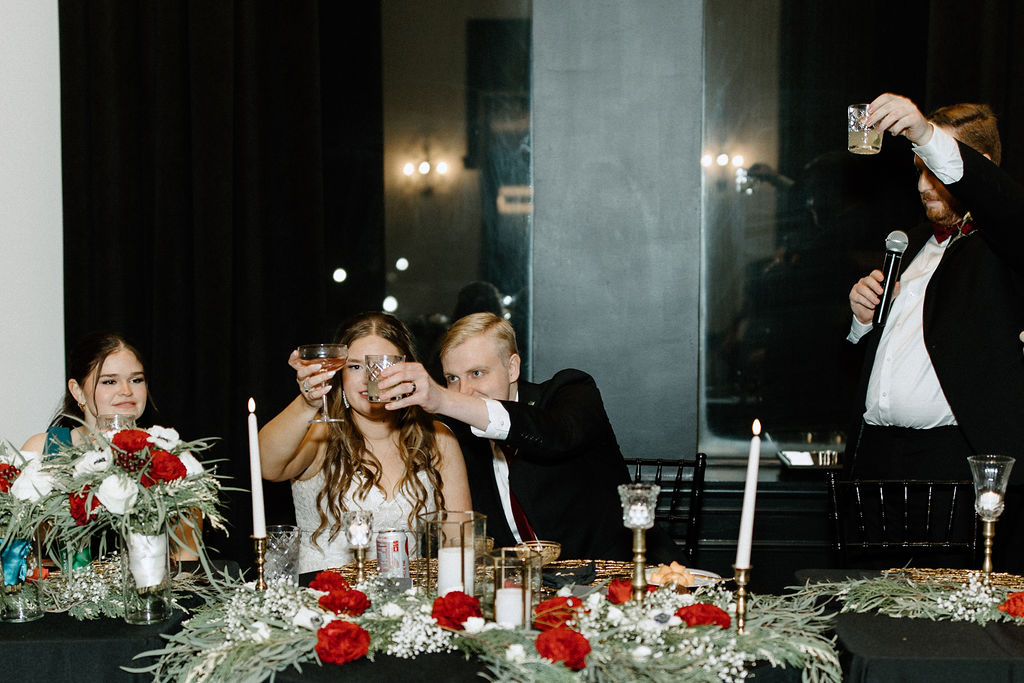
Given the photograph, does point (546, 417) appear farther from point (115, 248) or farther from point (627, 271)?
point (115, 248)

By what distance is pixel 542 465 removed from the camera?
2.73 metres

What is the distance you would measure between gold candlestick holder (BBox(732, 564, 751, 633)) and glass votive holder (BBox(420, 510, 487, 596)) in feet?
1.46

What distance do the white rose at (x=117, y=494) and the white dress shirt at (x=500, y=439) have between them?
86 centimetres

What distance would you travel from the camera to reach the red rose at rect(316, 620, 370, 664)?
1.52 metres

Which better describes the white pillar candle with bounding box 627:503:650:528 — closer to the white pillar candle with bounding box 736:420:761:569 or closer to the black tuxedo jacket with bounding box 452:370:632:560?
the white pillar candle with bounding box 736:420:761:569

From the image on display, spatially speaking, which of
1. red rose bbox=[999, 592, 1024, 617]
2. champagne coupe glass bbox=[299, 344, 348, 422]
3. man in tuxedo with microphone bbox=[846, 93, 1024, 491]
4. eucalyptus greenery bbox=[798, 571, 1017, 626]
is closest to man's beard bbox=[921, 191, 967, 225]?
man in tuxedo with microphone bbox=[846, 93, 1024, 491]

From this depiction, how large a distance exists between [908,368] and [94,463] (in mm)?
2130

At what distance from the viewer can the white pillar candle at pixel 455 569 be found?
1.74 metres

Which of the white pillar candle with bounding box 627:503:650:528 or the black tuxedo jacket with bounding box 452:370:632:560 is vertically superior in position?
the white pillar candle with bounding box 627:503:650:528

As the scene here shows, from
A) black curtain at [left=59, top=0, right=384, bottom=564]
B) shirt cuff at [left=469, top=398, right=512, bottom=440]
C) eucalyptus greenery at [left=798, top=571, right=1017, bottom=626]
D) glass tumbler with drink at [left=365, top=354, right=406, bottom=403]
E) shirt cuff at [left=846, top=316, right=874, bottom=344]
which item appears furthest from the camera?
black curtain at [left=59, top=0, right=384, bottom=564]

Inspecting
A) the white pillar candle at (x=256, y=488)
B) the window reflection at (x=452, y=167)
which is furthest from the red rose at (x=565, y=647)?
the window reflection at (x=452, y=167)

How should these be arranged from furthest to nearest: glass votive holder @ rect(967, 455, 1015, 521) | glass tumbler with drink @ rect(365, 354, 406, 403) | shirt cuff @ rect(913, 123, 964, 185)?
shirt cuff @ rect(913, 123, 964, 185), glass tumbler with drink @ rect(365, 354, 406, 403), glass votive holder @ rect(967, 455, 1015, 521)

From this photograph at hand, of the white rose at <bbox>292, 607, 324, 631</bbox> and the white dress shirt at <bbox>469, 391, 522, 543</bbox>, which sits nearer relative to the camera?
the white rose at <bbox>292, 607, 324, 631</bbox>

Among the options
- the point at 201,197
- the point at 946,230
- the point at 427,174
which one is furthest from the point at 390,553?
the point at 427,174
